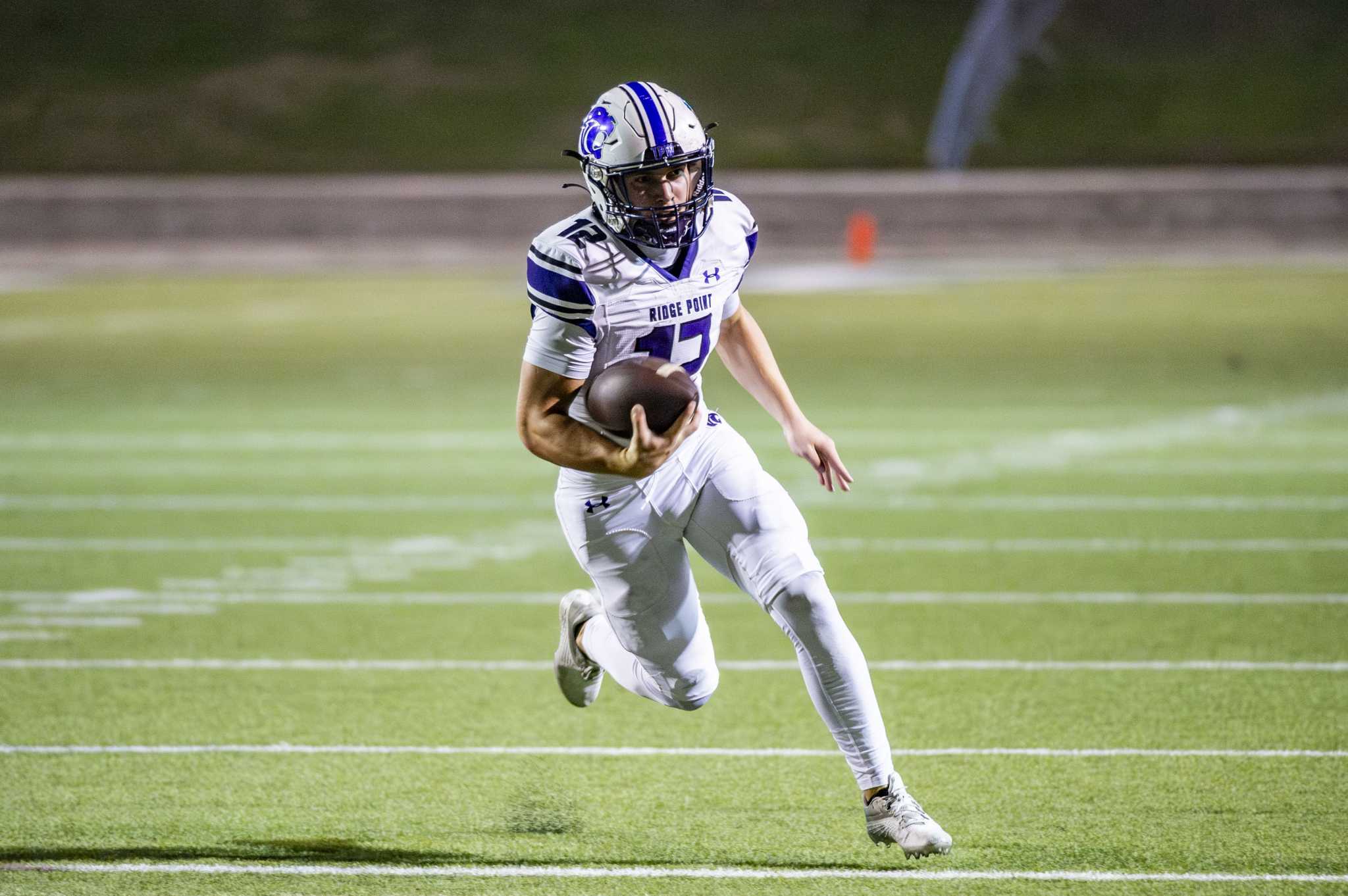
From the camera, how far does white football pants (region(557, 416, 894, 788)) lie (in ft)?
13.7

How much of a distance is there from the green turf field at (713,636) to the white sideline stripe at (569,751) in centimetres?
2

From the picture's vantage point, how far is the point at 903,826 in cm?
411

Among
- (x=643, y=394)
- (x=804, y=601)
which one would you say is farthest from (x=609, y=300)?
(x=804, y=601)

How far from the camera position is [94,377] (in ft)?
45.2

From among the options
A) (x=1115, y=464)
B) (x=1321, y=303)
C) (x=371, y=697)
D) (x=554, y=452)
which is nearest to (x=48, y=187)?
(x=1321, y=303)

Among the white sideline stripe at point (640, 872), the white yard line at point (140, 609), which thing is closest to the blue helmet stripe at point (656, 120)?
the white sideline stripe at point (640, 872)

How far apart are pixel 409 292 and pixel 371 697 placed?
1468cm

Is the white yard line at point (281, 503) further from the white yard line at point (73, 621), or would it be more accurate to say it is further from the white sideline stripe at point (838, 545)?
the white yard line at point (73, 621)

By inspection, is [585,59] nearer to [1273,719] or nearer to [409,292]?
[409,292]

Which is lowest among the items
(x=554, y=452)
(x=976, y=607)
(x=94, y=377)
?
(x=94, y=377)

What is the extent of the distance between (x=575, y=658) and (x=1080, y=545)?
3.70 m

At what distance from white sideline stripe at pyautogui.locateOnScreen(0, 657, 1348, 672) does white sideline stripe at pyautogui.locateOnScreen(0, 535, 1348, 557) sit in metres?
1.80

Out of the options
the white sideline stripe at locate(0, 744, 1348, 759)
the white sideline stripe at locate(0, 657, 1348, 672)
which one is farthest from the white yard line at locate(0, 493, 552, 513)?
the white sideline stripe at locate(0, 744, 1348, 759)

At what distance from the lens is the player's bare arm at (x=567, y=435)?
13.4ft
